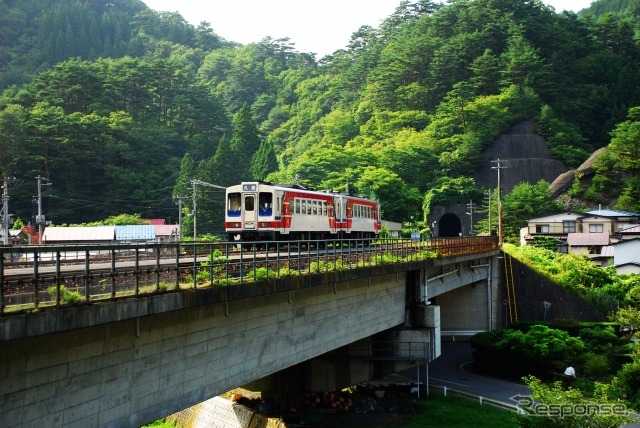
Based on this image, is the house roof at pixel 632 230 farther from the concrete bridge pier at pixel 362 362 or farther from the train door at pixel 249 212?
the train door at pixel 249 212

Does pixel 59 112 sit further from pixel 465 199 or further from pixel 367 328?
pixel 367 328

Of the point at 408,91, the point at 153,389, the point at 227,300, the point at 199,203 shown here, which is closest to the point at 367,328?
the point at 227,300

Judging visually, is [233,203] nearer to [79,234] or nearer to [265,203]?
[265,203]

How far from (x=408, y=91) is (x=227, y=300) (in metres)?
94.1

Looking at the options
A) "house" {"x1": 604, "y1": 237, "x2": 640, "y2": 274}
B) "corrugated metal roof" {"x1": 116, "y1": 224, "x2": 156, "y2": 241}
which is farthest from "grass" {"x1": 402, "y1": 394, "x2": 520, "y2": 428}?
"corrugated metal roof" {"x1": 116, "y1": 224, "x2": 156, "y2": 241}

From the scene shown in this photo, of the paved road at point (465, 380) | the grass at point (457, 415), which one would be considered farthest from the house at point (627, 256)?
the grass at point (457, 415)

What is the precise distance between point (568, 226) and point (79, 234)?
41.5m

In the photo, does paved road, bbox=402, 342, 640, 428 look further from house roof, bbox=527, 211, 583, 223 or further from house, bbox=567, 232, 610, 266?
house roof, bbox=527, 211, 583, 223

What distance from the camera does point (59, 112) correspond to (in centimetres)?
7794

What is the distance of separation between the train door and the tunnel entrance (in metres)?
54.6

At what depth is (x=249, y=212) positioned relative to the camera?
28688mm

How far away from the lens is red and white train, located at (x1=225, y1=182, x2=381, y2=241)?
28547 millimetres

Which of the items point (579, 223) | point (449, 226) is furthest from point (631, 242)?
point (449, 226)

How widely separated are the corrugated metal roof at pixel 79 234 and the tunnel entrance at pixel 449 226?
39.3 metres
